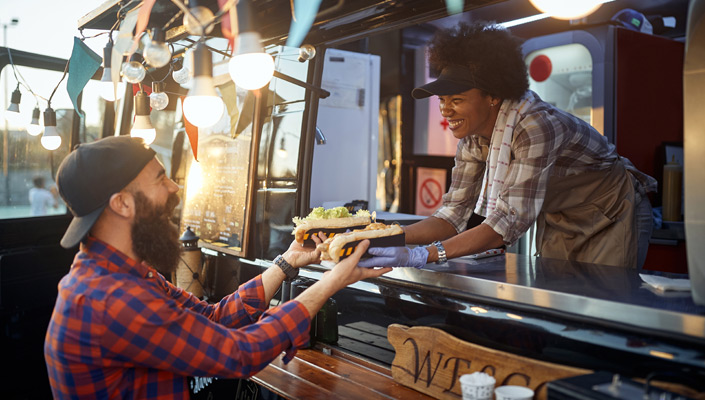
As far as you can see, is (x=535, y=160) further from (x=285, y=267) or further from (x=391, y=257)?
(x=285, y=267)

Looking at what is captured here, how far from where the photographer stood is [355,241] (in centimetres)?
232

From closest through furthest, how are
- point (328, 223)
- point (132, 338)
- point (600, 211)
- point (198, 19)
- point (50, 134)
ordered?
point (132, 338)
point (198, 19)
point (328, 223)
point (600, 211)
point (50, 134)

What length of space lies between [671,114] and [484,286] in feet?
13.6

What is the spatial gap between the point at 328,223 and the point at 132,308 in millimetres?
1074

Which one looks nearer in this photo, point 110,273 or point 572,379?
point 572,379

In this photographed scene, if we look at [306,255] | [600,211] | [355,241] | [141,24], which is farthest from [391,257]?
[141,24]

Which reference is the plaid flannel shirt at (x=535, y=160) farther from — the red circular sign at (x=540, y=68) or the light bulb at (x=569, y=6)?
the red circular sign at (x=540, y=68)

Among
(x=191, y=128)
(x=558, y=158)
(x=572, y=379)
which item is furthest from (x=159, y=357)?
(x=191, y=128)

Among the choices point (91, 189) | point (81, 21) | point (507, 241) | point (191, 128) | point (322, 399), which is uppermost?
point (81, 21)

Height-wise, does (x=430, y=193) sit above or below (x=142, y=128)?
below

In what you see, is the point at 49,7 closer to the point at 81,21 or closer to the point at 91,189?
the point at 81,21

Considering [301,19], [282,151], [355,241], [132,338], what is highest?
[301,19]

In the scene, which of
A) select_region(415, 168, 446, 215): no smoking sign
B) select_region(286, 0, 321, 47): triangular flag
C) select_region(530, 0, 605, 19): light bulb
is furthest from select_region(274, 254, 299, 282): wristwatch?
select_region(415, 168, 446, 215): no smoking sign

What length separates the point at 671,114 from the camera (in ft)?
17.4
